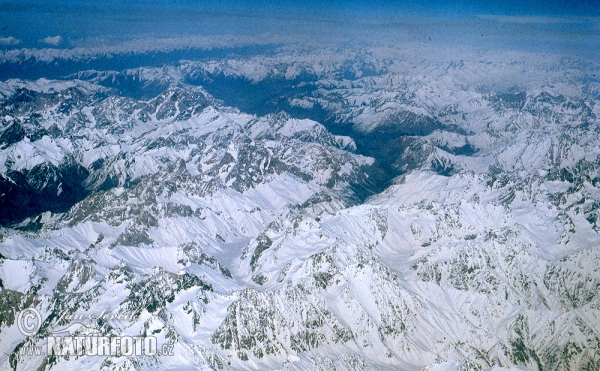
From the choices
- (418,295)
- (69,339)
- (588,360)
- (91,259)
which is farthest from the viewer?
(418,295)

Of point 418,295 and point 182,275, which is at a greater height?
point 182,275

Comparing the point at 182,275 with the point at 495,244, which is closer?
the point at 182,275

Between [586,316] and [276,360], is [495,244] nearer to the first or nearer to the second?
[586,316]

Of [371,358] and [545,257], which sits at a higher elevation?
[545,257]

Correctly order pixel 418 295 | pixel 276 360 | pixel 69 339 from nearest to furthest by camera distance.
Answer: pixel 69 339 < pixel 276 360 < pixel 418 295

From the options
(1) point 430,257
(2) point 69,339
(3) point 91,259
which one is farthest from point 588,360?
(3) point 91,259

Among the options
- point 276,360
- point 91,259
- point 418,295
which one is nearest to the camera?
point 276,360

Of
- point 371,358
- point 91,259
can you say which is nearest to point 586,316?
point 371,358

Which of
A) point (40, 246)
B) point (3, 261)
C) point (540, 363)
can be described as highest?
point (3, 261)

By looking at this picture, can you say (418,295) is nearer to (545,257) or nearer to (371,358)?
(371,358)
